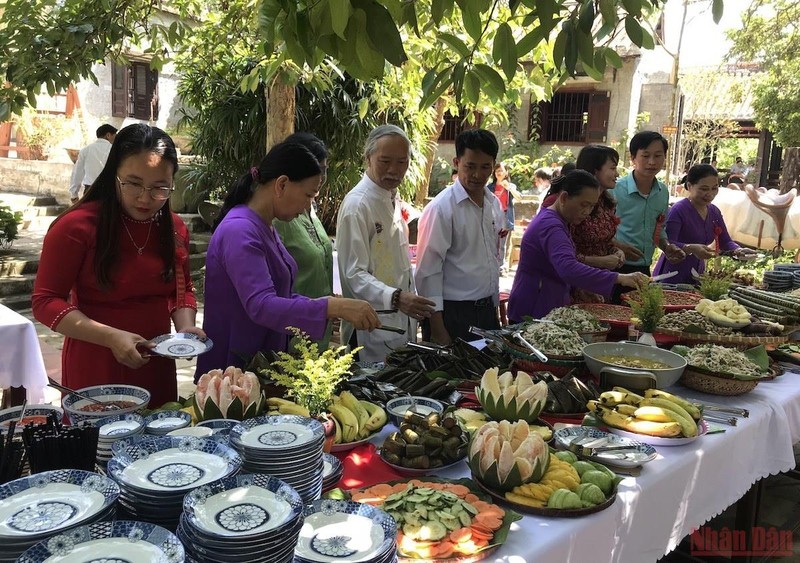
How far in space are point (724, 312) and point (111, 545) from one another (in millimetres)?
2888

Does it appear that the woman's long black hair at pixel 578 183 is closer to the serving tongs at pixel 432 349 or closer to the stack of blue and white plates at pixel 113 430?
the serving tongs at pixel 432 349

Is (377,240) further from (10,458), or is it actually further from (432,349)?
(10,458)

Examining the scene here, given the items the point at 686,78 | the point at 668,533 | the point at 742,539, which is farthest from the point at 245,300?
the point at 686,78

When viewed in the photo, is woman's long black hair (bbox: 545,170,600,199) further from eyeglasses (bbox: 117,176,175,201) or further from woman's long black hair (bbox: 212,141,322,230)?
eyeglasses (bbox: 117,176,175,201)

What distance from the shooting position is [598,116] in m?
15.5

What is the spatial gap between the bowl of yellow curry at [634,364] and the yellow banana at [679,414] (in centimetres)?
15

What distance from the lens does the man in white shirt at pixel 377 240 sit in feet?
9.52

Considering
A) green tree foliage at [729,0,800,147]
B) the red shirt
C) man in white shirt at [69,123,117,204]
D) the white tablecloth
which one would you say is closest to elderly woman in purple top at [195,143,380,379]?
the red shirt

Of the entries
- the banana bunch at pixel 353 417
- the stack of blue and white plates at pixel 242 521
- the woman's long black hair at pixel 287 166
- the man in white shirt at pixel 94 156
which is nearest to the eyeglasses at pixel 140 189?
the woman's long black hair at pixel 287 166

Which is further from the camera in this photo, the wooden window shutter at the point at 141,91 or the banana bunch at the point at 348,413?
the wooden window shutter at the point at 141,91

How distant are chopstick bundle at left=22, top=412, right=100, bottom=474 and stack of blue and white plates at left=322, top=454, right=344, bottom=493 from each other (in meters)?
0.51

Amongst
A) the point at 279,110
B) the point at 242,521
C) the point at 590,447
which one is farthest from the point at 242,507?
the point at 279,110

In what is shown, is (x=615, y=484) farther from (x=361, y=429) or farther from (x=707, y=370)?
(x=707, y=370)

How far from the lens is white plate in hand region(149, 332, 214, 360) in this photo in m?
1.84
